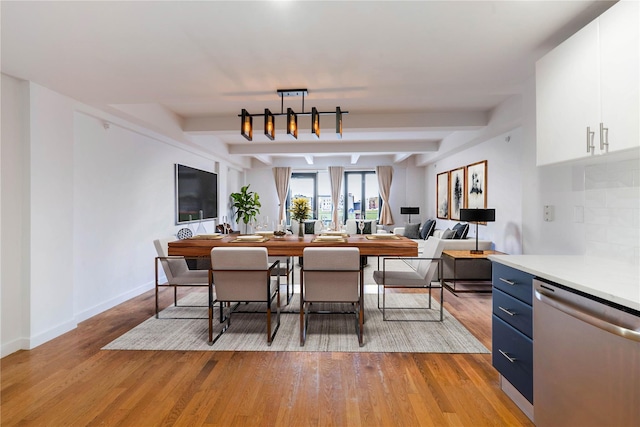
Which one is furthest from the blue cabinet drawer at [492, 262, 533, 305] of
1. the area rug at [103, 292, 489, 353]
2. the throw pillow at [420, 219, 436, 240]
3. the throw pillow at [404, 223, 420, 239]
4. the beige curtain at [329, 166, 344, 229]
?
the beige curtain at [329, 166, 344, 229]

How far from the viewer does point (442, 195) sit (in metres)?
7.48

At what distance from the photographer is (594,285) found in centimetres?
131

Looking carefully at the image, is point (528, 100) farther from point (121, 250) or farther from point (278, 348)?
point (121, 250)

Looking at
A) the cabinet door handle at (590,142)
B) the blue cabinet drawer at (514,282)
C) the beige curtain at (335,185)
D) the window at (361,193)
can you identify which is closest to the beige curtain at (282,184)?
the beige curtain at (335,185)

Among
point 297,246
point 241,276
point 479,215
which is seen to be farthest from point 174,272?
point 479,215

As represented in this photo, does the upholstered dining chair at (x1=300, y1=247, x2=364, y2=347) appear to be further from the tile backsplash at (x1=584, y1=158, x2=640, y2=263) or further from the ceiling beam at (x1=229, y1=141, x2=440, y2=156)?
the ceiling beam at (x1=229, y1=141, x2=440, y2=156)

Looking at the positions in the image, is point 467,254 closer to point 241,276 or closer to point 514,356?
point 514,356

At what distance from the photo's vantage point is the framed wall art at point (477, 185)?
210 inches

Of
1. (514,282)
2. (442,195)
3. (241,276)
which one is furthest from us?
(442,195)

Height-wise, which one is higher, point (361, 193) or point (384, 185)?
point (384, 185)

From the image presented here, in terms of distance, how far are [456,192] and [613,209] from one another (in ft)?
15.8

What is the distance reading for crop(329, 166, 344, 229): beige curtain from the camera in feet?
31.5

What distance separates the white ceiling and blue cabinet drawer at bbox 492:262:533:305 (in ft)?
4.99

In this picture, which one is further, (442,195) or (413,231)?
(413,231)
